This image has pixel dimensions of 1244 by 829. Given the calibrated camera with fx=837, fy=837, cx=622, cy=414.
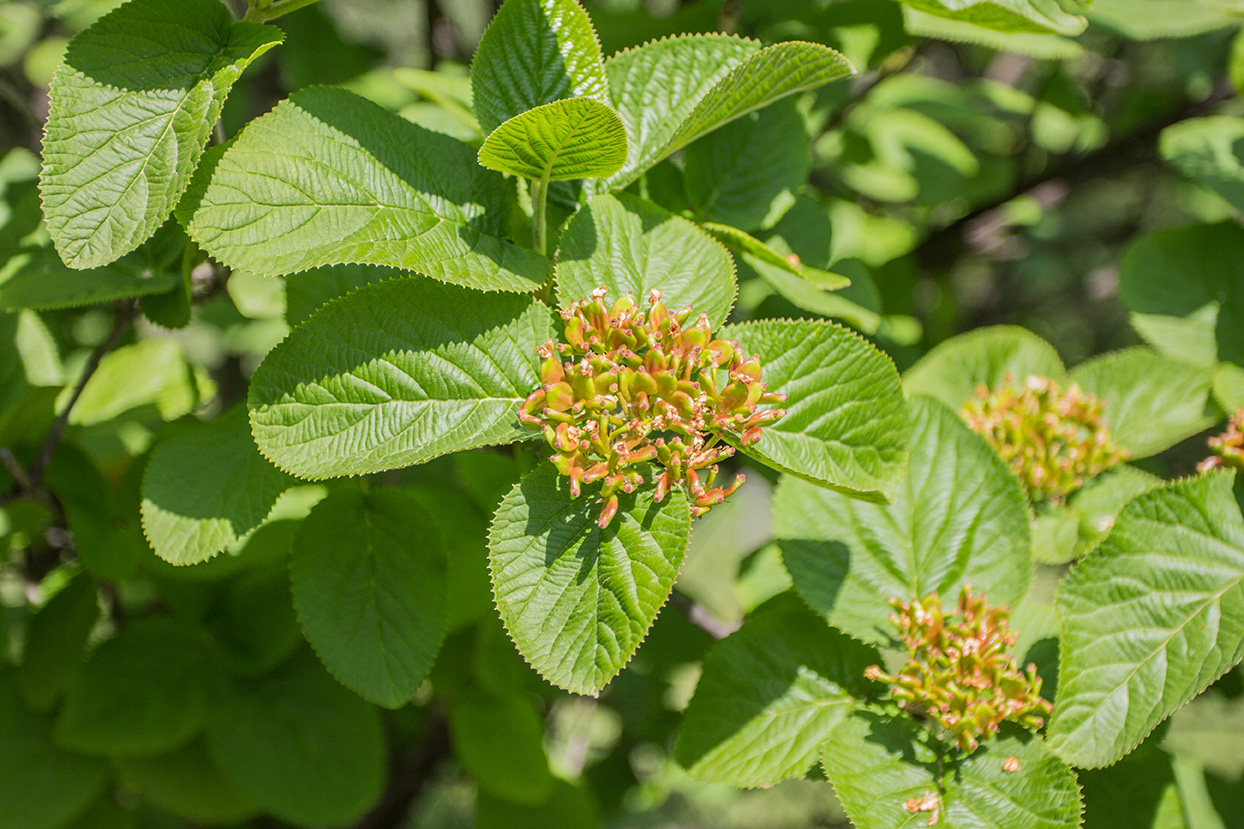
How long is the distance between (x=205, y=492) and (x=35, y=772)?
1033 mm

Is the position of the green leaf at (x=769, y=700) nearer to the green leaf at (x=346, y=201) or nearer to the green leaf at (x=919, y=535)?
the green leaf at (x=919, y=535)

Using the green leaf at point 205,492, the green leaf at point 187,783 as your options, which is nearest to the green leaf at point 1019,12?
the green leaf at point 205,492

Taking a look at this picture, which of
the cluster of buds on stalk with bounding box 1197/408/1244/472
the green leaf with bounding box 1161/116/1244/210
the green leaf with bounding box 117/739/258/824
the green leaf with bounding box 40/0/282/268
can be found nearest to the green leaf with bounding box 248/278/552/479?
the green leaf with bounding box 40/0/282/268

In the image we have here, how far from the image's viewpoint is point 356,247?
0.94 metres

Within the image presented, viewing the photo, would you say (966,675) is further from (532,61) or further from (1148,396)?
(532,61)

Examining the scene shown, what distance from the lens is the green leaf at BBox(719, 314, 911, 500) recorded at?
105 centimetres

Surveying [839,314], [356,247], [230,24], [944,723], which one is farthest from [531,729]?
[230,24]

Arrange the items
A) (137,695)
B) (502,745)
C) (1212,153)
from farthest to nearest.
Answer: (502,745), (1212,153), (137,695)

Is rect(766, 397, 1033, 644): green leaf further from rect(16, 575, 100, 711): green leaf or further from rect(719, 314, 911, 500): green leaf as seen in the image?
rect(16, 575, 100, 711): green leaf

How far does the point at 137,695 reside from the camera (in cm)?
166

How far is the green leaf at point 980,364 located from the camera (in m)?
1.74

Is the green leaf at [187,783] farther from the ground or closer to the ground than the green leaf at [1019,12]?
closer to the ground

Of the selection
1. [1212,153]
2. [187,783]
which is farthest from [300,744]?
[1212,153]

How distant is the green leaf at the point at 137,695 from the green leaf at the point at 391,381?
1017mm
